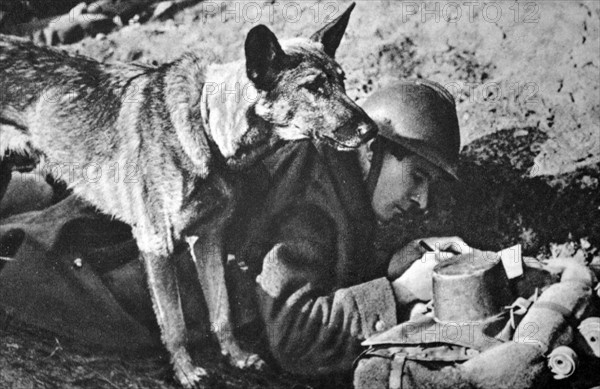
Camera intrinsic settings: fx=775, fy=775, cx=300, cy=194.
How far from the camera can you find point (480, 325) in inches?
202

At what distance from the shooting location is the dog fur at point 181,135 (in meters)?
5.17

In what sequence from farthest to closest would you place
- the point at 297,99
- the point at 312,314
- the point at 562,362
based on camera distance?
the point at 312,314
the point at 297,99
the point at 562,362

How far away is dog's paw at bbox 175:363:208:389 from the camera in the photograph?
16.7ft

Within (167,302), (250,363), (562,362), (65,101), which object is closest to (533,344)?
(562,362)

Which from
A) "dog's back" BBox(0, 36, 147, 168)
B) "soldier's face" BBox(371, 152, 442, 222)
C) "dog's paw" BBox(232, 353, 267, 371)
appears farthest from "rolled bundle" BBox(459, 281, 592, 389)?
"dog's back" BBox(0, 36, 147, 168)

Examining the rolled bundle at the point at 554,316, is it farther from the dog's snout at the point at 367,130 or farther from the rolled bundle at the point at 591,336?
the dog's snout at the point at 367,130

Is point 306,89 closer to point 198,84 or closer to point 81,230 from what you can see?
point 198,84

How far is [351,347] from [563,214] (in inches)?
70.0

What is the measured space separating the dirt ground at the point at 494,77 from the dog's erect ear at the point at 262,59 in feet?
0.99

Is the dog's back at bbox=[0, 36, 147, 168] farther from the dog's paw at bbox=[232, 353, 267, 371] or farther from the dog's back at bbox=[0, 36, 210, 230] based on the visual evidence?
the dog's paw at bbox=[232, 353, 267, 371]

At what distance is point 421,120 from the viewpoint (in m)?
5.48

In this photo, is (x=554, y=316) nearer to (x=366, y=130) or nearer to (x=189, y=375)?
(x=366, y=130)

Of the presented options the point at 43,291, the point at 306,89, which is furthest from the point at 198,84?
the point at 43,291

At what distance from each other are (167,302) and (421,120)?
85.3 inches
